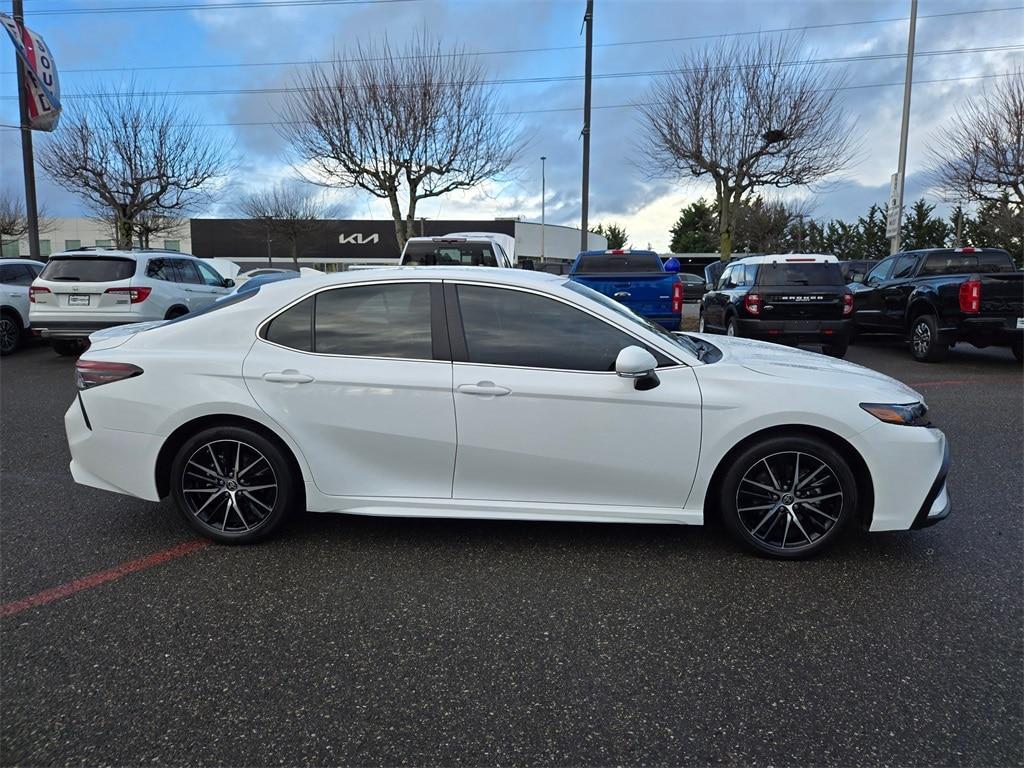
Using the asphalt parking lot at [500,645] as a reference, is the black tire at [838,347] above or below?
above

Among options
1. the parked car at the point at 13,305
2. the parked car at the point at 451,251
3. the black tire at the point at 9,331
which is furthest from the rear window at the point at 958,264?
the black tire at the point at 9,331

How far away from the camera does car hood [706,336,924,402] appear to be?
3471mm

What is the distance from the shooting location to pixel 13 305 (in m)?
11.3

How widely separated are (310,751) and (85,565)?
6.66 feet

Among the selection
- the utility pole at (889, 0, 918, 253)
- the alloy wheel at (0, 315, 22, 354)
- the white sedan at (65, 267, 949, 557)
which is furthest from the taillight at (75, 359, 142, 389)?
the utility pole at (889, 0, 918, 253)

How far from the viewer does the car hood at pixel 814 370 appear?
3471 mm

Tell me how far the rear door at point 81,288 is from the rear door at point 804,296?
9.34m

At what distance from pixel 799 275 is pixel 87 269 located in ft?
34.7

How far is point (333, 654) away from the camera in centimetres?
270

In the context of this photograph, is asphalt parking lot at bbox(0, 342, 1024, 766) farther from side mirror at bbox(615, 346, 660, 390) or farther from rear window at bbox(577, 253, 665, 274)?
rear window at bbox(577, 253, 665, 274)

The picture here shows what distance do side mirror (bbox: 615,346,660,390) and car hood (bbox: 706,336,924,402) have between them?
1.86 ft

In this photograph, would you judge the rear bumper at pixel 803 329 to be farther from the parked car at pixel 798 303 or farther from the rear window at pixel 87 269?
the rear window at pixel 87 269

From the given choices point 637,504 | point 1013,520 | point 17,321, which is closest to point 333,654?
point 637,504

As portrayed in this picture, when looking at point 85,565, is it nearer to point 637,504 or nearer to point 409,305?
point 409,305
